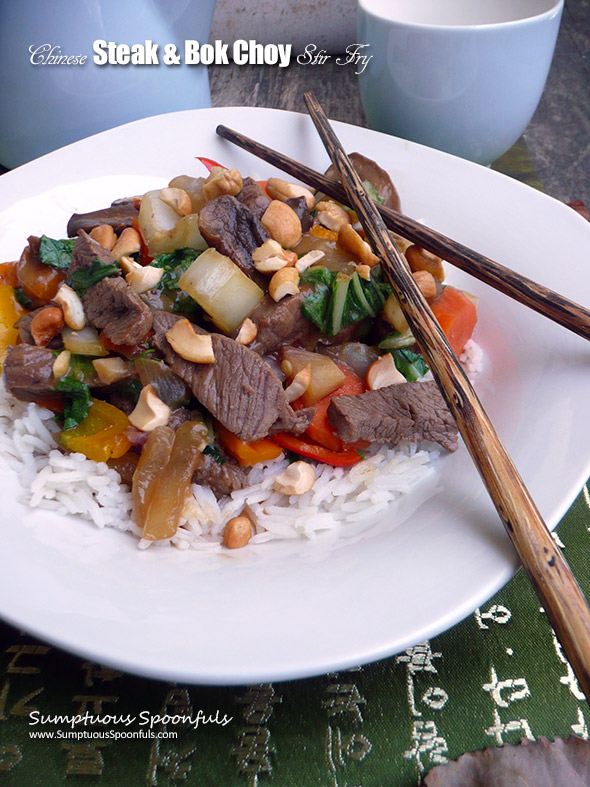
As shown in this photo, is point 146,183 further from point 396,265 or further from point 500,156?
point 500,156

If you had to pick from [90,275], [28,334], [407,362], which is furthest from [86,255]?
[407,362]

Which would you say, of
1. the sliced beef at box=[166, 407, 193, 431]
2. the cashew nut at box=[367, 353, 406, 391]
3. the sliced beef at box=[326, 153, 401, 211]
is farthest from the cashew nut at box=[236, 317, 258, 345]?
the sliced beef at box=[326, 153, 401, 211]

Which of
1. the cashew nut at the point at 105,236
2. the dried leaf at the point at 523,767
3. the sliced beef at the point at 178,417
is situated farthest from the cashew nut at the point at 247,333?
the dried leaf at the point at 523,767

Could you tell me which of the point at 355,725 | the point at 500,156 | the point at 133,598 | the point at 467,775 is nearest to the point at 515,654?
the point at 467,775

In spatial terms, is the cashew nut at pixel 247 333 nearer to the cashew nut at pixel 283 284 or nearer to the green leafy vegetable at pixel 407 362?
the cashew nut at pixel 283 284

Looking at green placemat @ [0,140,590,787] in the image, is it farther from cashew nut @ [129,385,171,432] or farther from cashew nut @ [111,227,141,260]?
cashew nut @ [111,227,141,260]

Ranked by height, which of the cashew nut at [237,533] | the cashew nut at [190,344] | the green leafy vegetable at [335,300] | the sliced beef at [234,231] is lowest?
the cashew nut at [237,533]
